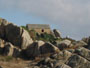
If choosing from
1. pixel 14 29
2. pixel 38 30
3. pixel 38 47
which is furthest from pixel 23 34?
pixel 38 30

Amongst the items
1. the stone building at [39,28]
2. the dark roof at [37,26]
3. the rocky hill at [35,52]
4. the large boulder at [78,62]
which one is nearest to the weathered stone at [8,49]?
the rocky hill at [35,52]

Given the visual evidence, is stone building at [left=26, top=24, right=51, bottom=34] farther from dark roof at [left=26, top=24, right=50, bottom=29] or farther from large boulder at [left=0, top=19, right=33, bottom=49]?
large boulder at [left=0, top=19, right=33, bottom=49]

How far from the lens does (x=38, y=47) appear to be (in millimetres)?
70938

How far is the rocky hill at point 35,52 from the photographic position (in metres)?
58.9

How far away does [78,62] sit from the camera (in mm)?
57531

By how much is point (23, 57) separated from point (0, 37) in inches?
456

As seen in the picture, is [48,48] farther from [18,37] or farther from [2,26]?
[2,26]

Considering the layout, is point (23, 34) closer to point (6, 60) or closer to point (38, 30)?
point (6, 60)

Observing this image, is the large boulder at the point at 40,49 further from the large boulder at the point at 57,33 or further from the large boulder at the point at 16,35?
the large boulder at the point at 57,33

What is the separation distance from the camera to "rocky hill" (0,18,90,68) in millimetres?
58891

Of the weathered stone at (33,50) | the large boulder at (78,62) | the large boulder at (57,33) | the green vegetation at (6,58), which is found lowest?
the large boulder at (78,62)

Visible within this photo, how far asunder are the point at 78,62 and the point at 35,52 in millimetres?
16413

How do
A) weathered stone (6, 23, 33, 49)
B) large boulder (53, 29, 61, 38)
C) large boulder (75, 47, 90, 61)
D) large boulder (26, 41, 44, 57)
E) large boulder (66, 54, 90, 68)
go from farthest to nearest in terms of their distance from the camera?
1. large boulder (53, 29, 61, 38)
2. weathered stone (6, 23, 33, 49)
3. large boulder (26, 41, 44, 57)
4. large boulder (75, 47, 90, 61)
5. large boulder (66, 54, 90, 68)

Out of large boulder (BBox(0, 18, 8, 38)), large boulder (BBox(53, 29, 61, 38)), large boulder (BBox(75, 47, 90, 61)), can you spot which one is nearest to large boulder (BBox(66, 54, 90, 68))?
large boulder (BBox(75, 47, 90, 61))
